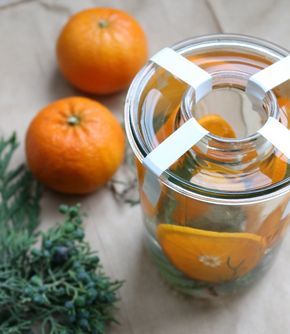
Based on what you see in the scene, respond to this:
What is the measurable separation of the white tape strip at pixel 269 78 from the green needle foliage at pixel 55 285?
0.81ft

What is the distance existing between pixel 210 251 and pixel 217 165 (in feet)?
0.34

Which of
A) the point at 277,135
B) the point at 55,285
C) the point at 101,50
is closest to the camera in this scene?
the point at 277,135

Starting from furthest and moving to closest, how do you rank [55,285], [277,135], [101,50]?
[101,50], [55,285], [277,135]

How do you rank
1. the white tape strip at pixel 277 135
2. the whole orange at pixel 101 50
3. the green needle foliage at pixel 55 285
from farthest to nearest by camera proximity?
the whole orange at pixel 101 50 < the green needle foliage at pixel 55 285 < the white tape strip at pixel 277 135

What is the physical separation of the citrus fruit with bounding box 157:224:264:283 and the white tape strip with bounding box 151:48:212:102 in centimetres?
13

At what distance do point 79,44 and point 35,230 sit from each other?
0.80ft

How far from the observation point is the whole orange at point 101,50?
2.44 feet

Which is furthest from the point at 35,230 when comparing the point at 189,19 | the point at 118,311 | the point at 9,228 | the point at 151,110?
the point at 189,19

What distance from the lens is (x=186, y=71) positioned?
0.51m

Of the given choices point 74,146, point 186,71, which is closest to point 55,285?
point 74,146

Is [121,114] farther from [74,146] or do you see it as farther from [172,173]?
[172,173]

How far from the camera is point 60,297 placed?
630 millimetres

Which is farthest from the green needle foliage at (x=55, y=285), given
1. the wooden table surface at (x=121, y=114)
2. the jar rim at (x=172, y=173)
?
the jar rim at (x=172, y=173)

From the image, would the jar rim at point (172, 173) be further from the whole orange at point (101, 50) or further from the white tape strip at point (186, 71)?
the whole orange at point (101, 50)
